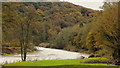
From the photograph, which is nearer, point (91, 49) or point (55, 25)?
point (91, 49)

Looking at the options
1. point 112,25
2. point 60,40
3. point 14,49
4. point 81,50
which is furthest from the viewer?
point 60,40

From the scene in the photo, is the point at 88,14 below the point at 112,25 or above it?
below

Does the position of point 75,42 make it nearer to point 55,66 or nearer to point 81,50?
point 81,50

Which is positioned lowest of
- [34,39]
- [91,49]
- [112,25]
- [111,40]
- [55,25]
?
[55,25]

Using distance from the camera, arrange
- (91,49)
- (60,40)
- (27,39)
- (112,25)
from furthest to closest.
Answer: (60,40), (91,49), (27,39), (112,25)

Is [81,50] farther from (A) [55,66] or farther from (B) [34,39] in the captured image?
(A) [55,66]

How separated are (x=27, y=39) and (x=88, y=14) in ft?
209

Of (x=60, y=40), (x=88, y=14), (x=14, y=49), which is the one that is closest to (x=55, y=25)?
(x=88, y=14)

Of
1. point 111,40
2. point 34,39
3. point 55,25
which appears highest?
point 111,40

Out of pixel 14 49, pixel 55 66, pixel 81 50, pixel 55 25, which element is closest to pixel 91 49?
pixel 81 50

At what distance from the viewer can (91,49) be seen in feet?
122

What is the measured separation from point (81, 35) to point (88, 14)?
39.6 metres

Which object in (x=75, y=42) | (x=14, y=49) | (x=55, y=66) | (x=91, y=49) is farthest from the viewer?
(x=75, y=42)

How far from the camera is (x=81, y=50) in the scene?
45281 mm
